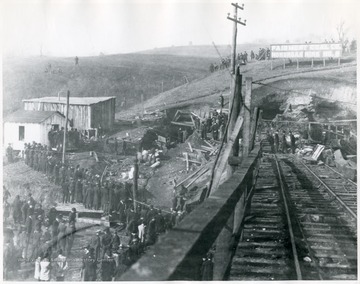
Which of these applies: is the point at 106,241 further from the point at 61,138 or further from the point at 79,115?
the point at 79,115

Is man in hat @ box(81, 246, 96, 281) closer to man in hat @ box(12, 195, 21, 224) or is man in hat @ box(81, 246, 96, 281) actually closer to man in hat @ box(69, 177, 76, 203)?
man in hat @ box(12, 195, 21, 224)

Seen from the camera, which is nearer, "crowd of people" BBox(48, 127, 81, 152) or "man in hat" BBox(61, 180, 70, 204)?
"man in hat" BBox(61, 180, 70, 204)

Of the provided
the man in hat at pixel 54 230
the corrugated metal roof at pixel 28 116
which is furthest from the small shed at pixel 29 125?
the man in hat at pixel 54 230

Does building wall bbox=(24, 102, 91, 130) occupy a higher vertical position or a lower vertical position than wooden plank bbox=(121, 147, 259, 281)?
higher

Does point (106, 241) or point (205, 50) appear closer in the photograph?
point (106, 241)

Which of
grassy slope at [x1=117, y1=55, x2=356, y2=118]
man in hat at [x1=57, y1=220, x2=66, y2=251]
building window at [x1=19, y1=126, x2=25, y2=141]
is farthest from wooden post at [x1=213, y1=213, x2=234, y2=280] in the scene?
grassy slope at [x1=117, y1=55, x2=356, y2=118]

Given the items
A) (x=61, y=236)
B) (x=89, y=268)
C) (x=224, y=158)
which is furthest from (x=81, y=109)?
(x=224, y=158)
